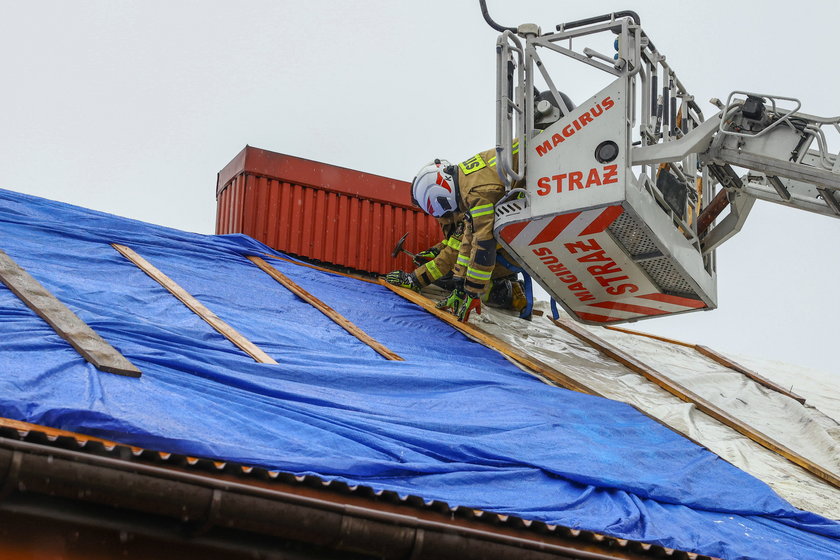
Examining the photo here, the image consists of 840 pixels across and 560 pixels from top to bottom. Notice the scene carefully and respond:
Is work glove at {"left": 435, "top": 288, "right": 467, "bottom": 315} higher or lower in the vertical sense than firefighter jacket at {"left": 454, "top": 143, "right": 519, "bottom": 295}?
lower

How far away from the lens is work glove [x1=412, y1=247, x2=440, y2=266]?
12.3m

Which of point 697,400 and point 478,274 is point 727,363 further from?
point 478,274

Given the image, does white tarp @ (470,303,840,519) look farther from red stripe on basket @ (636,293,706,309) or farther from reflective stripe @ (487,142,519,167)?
reflective stripe @ (487,142,519,167)

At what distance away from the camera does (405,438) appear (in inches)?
252

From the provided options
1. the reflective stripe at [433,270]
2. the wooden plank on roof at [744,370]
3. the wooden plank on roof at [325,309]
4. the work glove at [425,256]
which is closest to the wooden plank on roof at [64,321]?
the wooden plank on roof at [325,309]

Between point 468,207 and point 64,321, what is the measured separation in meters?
4.85

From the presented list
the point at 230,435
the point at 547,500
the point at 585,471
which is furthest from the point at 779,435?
the point at 230,435

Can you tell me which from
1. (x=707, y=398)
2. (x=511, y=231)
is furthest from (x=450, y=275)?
(x=707, y=398)

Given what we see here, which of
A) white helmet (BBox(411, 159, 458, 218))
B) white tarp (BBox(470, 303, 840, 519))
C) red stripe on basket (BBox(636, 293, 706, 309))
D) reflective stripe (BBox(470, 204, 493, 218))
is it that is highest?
white helmet (BBox(411, 159, 458, 218))

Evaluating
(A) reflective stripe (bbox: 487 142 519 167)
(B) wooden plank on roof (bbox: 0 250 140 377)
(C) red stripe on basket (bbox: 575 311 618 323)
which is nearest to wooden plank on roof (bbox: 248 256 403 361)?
A: (A) reflective stripe (bbox: 487 142 519 167)

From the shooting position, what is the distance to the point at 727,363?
40.6 ft

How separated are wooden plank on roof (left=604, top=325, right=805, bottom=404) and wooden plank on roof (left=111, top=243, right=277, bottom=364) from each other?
470cm

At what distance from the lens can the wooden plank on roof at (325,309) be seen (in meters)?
8.96

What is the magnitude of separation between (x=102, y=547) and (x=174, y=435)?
0.99 m
